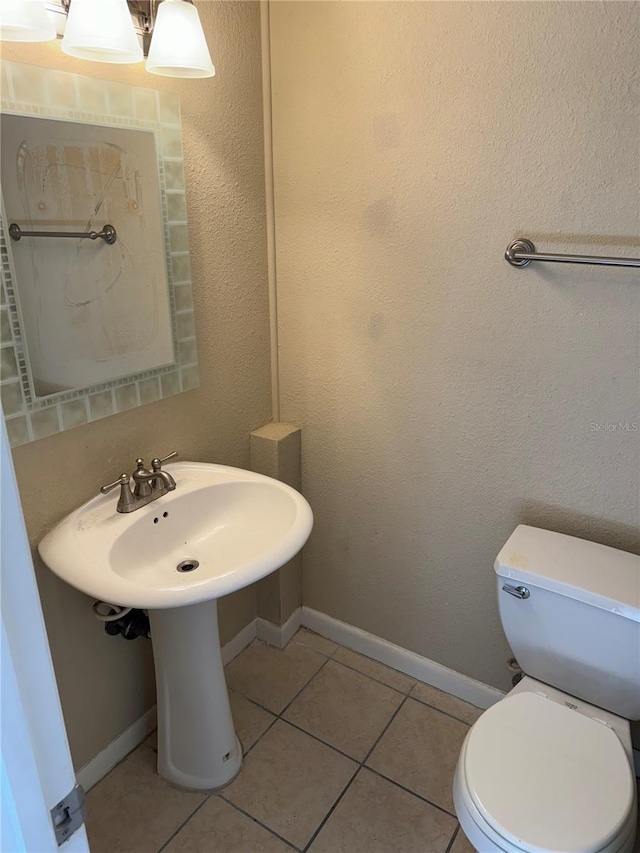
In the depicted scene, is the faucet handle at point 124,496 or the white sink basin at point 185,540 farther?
the faucet handle at point 124,496

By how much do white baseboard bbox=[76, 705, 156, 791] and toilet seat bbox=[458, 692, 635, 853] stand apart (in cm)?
97

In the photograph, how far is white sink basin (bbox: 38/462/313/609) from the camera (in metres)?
1.18

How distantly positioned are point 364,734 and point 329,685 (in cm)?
22

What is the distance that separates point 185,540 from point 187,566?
0.09 metres

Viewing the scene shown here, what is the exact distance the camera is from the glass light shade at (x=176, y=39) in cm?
125

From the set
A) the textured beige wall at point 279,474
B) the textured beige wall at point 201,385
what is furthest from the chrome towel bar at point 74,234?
the textured beige wall at point 279,474

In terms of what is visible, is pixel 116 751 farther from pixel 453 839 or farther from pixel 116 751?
pixel 453 839

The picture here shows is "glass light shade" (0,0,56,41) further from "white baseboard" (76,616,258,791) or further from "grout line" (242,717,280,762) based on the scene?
"grout line" (242,717,280,762)

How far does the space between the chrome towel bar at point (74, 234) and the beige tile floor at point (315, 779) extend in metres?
1.43

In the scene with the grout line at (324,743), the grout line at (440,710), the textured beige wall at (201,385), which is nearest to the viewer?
the textured beige wall at (201,385)

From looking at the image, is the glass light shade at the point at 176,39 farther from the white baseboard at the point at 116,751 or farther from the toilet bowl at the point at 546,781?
the white baseboard at the point at 116,751

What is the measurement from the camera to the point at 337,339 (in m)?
1.81

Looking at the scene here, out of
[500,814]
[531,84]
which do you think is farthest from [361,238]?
[500,814]

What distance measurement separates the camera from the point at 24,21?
41.5 inches
